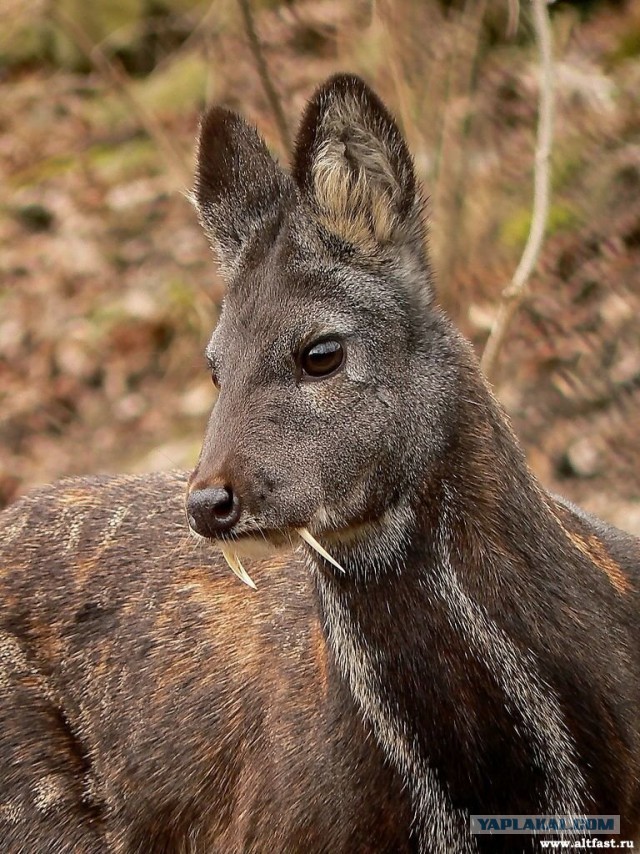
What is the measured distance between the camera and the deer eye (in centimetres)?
386

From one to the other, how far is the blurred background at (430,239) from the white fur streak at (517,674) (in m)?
2.37

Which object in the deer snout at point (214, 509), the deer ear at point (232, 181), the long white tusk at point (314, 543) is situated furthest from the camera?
the deer ear at point (232, 181)

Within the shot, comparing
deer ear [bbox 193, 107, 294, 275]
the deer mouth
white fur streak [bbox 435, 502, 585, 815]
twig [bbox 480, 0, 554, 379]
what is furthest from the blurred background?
white fur streak [bbox 435, 502, 585, 815]

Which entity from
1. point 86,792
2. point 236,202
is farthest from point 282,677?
point 236,202

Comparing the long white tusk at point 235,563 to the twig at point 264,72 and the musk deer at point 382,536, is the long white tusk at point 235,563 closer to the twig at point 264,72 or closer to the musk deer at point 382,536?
the musk deer at point 382,536

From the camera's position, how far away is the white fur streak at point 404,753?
13.1 ft

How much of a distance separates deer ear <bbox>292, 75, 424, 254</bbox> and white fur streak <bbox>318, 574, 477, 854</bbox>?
3.91 feet

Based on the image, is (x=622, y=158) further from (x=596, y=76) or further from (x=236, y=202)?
(x=236, y=202)

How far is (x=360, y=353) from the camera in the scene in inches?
153

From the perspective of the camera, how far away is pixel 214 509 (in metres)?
3.59

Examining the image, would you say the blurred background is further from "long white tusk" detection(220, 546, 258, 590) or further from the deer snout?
the deer snout

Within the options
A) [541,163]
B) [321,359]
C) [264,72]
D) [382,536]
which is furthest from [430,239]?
[382,536]

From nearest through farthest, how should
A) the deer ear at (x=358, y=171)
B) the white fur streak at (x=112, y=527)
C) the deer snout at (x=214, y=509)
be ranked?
1. the deer snout at (x=214, y=509)
2. the deer ear at (x=358, y=171)
3. the white fur streak at (x=112, y=527)

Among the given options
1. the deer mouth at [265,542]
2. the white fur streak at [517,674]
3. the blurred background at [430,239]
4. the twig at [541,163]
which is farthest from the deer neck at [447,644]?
the blurred background at [430,239]
